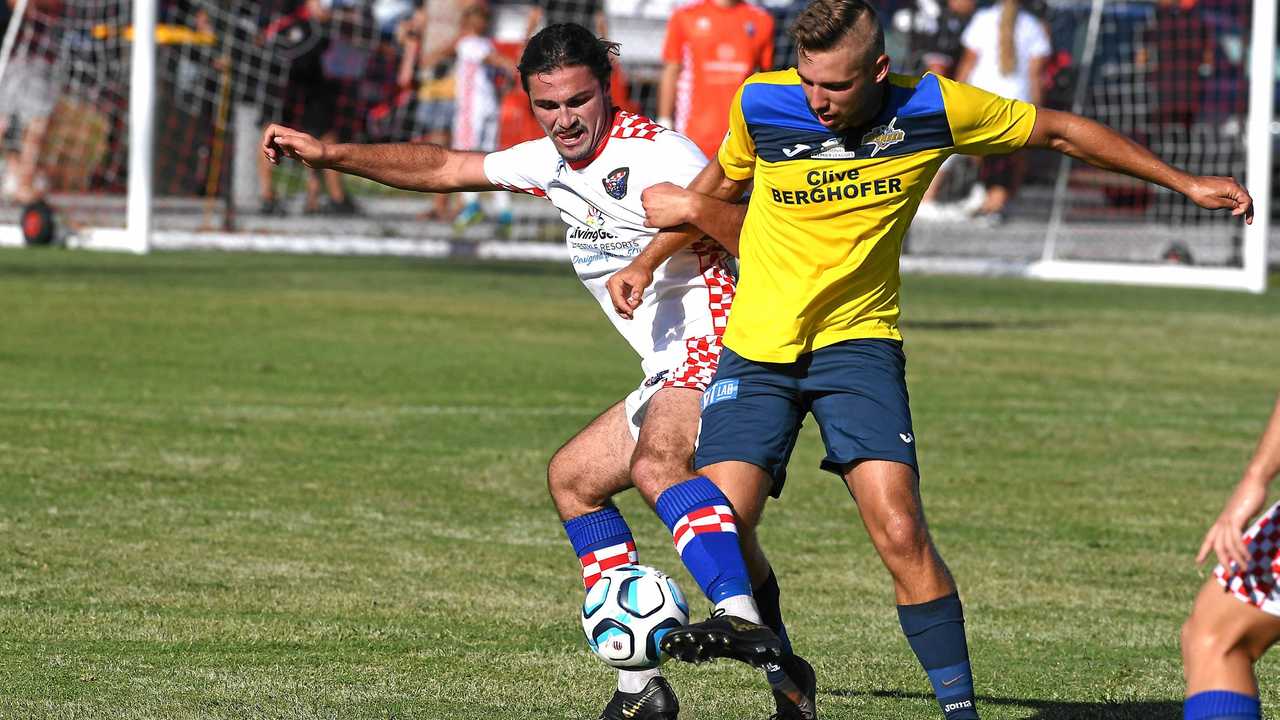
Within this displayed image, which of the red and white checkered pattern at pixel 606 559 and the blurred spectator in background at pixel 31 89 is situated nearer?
the red and white checkered pattern at pixel 606 559

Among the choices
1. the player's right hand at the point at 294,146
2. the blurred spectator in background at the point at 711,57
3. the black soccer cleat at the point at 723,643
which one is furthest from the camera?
the blurred spectator in background at the point at 711,57

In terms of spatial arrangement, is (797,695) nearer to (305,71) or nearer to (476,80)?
(476,80)

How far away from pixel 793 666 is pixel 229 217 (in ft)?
56.0

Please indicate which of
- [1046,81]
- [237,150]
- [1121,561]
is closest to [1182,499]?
[1121,561]

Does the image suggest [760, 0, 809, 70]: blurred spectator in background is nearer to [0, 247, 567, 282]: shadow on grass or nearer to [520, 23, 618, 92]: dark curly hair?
[0, 247, 567, 282]: shadow on grass

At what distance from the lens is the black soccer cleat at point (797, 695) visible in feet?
15.9

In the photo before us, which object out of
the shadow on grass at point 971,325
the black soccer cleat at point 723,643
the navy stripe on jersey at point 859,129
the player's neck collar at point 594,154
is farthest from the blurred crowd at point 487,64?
the black soccer cleat at point 723,643

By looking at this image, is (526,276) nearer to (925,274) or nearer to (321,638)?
(925,274)

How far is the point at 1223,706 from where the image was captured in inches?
159

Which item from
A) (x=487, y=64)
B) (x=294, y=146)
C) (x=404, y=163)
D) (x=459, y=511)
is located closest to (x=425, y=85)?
(x=487, y=64)

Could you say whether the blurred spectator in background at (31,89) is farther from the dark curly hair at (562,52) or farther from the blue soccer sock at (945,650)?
the blue soccer sock at (945,650)

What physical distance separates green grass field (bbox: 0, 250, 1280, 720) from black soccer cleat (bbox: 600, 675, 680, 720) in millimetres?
99

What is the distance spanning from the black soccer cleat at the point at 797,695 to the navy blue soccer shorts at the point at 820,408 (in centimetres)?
53

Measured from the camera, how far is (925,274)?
821 inches
